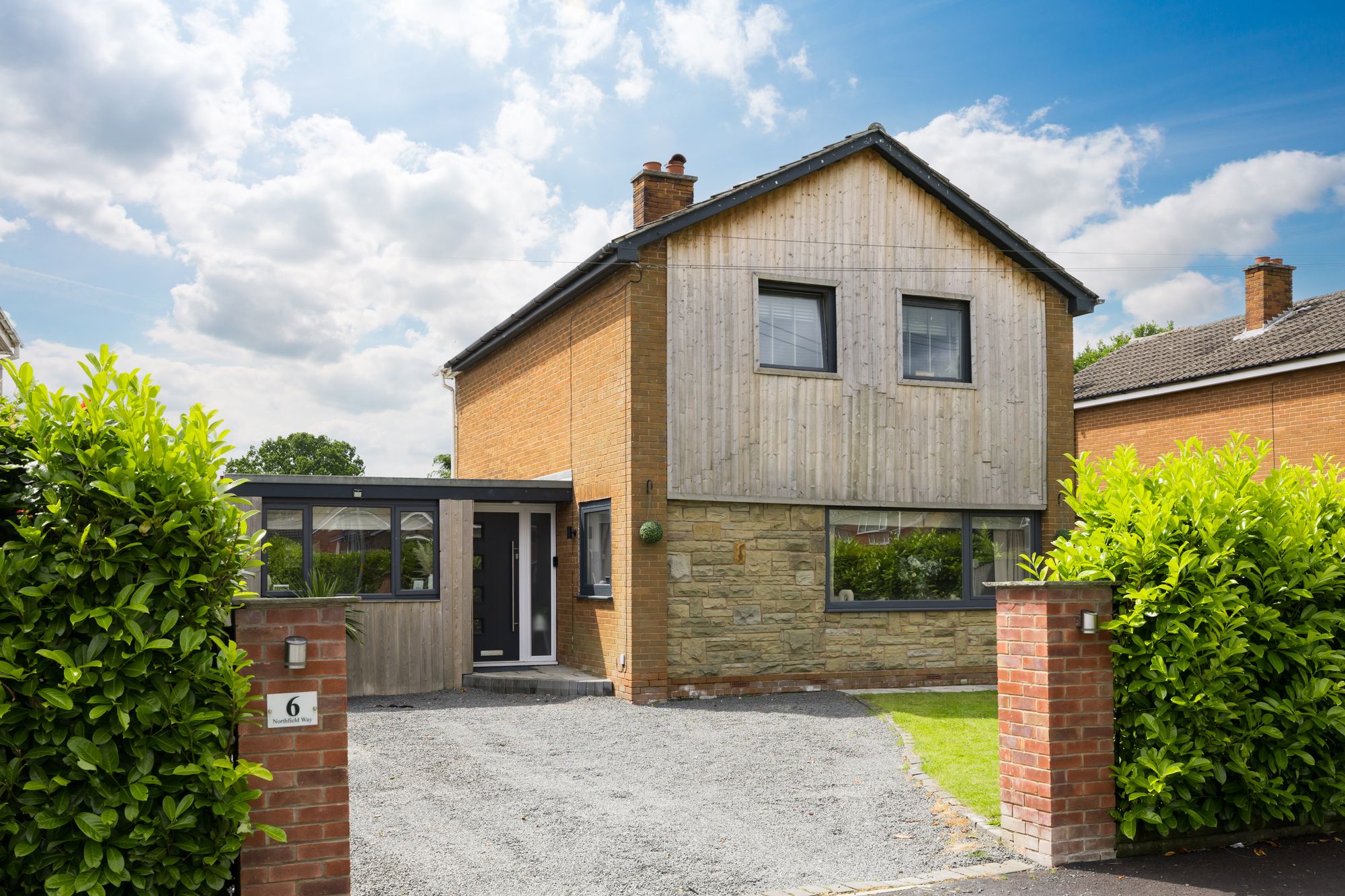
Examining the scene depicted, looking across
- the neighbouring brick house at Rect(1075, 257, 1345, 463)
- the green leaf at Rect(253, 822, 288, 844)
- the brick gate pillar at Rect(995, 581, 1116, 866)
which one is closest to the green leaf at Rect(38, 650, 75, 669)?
the green leaf at Rect(253, 822, 288, 844)

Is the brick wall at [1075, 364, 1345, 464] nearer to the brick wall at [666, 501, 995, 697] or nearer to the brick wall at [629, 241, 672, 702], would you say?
the brick wall at [666, 501, 995, 697]

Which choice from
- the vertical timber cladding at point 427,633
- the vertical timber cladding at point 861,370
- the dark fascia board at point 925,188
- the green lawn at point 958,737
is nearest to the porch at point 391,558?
the vertical timber cladding at point 427,633

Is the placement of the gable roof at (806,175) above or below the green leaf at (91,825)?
above

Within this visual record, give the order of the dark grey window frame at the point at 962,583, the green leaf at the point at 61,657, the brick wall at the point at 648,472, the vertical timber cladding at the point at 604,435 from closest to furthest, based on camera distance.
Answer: the green leaf at the point at 61,657 < the brick wall at the point at 648,472 < the vertical timber cladding at the point at 604,435 < the dark grey window frame at the point at 962,583

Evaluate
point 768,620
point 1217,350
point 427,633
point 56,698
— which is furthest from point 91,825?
point 1217,350

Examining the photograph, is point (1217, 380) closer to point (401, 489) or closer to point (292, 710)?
point (401, 489)

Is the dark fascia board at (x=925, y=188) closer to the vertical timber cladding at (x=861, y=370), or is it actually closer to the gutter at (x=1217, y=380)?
the vertical timber cladding at (x=861, y=370)

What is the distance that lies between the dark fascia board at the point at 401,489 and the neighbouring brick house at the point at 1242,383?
9256 mm

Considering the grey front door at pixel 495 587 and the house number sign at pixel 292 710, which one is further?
the grey front door at pixel 495 587

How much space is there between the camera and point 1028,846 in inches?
248

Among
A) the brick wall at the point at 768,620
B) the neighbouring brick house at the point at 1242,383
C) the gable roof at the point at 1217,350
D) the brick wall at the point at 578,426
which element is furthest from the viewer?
the gable roof at the point at 1217,350

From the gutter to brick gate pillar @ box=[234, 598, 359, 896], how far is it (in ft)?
60.4

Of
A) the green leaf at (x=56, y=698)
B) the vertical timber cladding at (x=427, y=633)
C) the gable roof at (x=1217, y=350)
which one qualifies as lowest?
the vertical timber cladding at (x=427, y=633)

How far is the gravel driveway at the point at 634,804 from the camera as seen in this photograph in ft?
20.3
